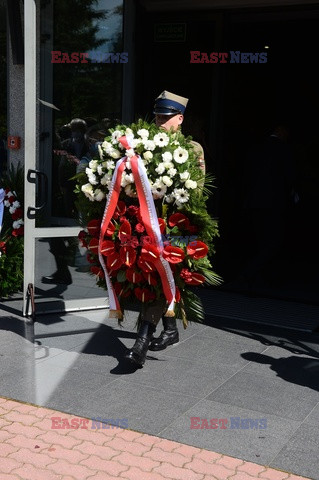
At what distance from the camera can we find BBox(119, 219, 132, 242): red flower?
519 centimetres

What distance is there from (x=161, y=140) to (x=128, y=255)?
851 mm

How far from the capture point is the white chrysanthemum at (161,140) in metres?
5.21

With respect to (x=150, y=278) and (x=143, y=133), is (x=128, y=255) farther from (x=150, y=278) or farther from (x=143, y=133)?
(x=143, y=133)

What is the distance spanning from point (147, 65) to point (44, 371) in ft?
13.6

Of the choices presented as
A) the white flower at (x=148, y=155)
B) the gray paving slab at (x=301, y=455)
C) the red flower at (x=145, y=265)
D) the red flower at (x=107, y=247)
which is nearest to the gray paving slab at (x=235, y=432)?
the gray paving slab at (x=301, y=455)

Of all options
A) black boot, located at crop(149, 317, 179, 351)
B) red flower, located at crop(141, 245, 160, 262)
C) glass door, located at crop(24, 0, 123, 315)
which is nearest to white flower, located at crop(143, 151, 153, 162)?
red flower, located at crop(141, 245, 160, 262)

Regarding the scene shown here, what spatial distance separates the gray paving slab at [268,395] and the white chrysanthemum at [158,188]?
1427 mm

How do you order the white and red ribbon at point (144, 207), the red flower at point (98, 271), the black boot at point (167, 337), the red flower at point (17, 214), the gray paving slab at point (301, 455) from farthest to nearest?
the red flower at point (17, 214)
the black boot at point (167, 337)
the red flower at point (98, 271)
the white and red ribbon at point (144, 207)
the gray paving slab at point (301, 455)

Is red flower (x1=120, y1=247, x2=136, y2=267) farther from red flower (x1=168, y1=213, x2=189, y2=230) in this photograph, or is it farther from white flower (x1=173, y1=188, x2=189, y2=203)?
white flower (x1=173, y1=188, x2=189, y2=203)

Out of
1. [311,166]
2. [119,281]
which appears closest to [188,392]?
[119,281]

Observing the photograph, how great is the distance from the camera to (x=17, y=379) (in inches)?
206

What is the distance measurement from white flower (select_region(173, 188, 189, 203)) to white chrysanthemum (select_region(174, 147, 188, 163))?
0.20 m

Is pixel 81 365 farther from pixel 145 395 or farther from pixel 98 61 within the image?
pixel 98 61

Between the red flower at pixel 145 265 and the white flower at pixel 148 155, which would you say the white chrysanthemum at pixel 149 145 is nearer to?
the white flower at pixel 148 155
